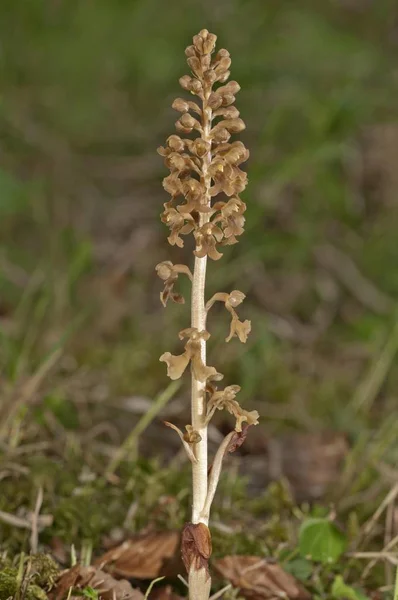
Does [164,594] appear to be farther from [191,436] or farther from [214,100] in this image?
[214,100]

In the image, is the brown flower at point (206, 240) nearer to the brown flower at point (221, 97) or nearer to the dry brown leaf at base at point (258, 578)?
the brown flower at point (221, 97)

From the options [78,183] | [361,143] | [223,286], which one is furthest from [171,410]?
[361,143]

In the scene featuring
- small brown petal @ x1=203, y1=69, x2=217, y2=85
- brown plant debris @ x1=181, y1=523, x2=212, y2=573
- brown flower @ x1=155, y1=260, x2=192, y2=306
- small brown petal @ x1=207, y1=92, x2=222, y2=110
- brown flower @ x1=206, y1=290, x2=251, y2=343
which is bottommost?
brown plant debris @ x1=181, y1=523, x2=212, y2=573

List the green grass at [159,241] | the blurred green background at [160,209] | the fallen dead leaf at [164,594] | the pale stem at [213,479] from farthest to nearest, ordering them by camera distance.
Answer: the blurred green background at [160,209]
the green grass at [159,241]
the fallen dead leaf at [164,594]
the pale stem at [213,479]

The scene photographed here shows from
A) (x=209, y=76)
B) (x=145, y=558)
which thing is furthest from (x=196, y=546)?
(x=209, y=76)

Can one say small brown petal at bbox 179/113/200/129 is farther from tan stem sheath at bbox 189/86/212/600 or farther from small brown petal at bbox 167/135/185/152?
tan stem sheath at bbox 189/86/212/600

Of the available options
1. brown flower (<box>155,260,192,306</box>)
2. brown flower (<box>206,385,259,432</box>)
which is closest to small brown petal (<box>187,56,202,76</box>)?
brown flower (<box>155,260,192,306</box>)

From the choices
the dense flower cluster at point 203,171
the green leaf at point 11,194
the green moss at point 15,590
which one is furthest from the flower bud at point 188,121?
the green leaf at point 11,194
